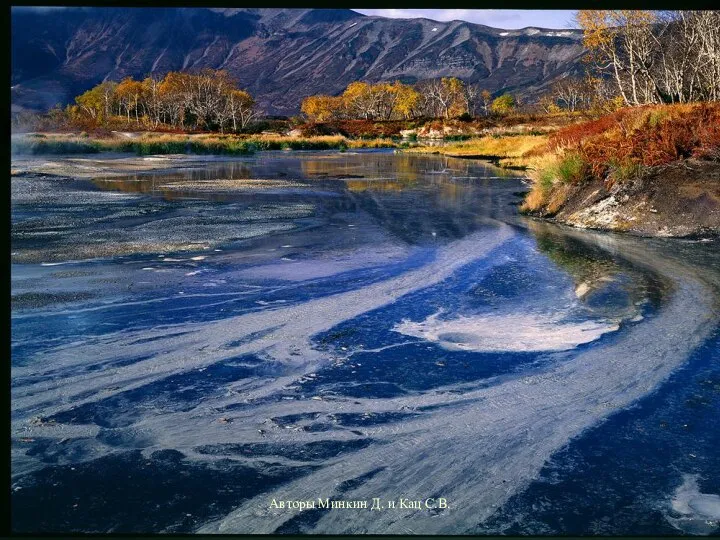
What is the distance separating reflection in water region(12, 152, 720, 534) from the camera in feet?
10.6

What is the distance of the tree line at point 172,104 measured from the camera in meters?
86.4

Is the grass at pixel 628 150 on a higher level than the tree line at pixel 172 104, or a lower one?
lower

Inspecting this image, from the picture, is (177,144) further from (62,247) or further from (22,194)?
(62,247)

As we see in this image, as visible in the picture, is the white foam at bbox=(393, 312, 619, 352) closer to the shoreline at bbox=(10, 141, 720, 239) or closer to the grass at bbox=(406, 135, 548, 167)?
the shoreline at bbox=(10, 141, 720, 239)

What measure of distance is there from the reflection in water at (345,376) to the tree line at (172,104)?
74.7 m

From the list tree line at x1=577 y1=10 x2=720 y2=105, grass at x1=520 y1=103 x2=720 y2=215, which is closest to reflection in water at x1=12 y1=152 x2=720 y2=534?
grass at x1=520 y1=103 x2=720 y2=215

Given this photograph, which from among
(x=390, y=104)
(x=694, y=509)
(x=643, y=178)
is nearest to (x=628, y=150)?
(x=643, y=178)

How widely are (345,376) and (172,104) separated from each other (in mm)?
93212

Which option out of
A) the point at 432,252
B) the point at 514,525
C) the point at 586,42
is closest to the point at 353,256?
the point at 432,252

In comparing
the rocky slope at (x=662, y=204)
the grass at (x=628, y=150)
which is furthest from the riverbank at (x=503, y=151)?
the rocky slope at (x=662, y=204)

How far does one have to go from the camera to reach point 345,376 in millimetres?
4816

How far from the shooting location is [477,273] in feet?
26.8

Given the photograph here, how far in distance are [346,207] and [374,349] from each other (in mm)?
9383

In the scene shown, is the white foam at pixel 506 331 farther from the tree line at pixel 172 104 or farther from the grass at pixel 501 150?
the tree line at pixel 172 104
